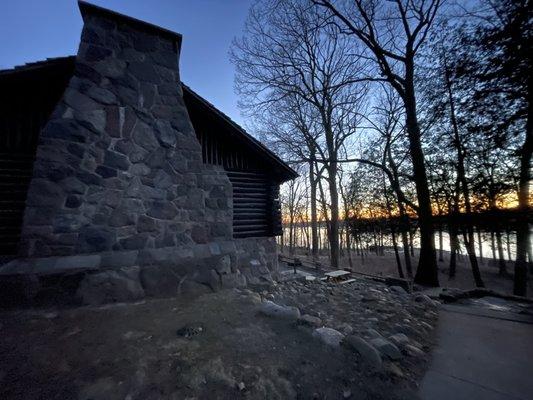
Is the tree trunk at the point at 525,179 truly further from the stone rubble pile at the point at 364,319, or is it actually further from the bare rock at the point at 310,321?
the bare rock at the point at 310,321

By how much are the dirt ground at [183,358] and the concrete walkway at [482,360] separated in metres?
0.21

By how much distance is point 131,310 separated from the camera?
4078 mm

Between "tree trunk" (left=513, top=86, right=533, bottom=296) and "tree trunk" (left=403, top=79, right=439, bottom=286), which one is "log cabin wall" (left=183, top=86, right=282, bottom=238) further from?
"tree trunk" (left=403, top=79, right=439, bottom=286)

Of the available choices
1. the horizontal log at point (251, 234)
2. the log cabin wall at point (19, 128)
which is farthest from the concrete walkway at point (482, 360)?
the log cabin wall at point (19, 128)

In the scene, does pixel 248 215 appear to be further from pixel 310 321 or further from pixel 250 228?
pixel 310 321

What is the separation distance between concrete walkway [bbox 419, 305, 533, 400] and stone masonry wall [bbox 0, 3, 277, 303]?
13.4 ft

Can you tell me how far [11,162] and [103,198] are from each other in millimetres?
2017

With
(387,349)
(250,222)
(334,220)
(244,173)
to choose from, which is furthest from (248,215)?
(334,220)

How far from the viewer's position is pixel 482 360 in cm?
294

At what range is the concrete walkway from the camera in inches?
92.4

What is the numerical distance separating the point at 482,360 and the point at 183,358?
12.3ft

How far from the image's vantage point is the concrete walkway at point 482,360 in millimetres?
2346

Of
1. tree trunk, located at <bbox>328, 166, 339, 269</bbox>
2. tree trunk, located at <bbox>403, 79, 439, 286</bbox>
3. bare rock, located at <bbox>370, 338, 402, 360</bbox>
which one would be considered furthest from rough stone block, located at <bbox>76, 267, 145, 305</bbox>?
tree trunk, located at <bbox>328, 166, 339, 269</bbox>

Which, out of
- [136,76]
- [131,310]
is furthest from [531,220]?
[136,76]
